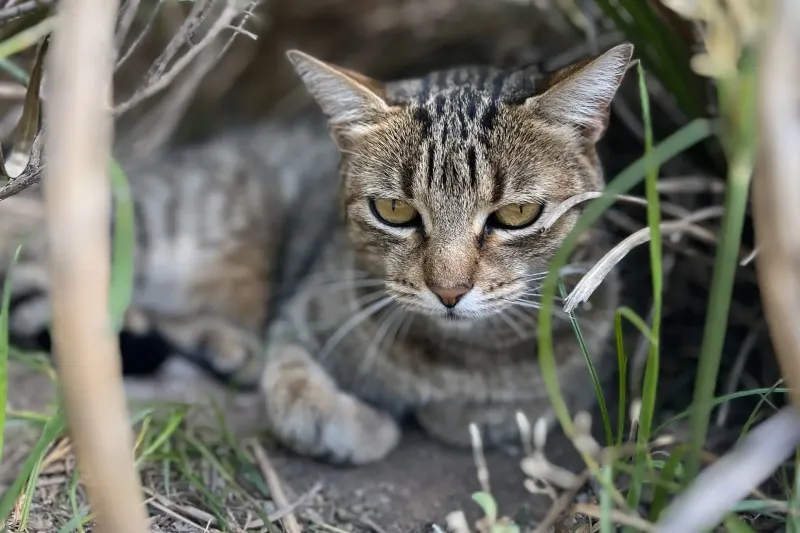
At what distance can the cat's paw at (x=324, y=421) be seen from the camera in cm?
151

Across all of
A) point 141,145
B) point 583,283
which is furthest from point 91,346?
point 141,145

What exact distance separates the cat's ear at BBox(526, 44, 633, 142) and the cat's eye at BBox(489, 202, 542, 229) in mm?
166

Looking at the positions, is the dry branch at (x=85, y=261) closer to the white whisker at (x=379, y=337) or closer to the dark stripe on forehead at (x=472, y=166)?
the dark stripe on forehead at (x=472, y=166)

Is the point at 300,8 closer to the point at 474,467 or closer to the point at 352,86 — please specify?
the point at 352,86

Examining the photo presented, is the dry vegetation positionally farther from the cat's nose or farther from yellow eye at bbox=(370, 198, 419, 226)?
yellow eye at bbox=(370, 198, 419, 226)

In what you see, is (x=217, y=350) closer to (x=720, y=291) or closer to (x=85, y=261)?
(x=85, y=261)

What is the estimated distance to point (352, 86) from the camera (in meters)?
1.33

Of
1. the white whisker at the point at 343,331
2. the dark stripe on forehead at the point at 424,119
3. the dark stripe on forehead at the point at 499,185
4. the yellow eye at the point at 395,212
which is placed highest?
the dark stripe on forehead at the point at 424,119

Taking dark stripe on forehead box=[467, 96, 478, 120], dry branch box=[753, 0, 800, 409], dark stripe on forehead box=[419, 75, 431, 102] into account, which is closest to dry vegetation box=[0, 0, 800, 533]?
dry branch box=[753, 0, 800, 409]

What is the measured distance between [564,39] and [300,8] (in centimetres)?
89

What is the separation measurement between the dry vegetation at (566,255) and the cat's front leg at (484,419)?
1.9 inches

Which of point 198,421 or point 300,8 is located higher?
point 300,8

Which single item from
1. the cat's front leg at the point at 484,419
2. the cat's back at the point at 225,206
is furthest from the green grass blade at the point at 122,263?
the cat's back at the point at 225,206

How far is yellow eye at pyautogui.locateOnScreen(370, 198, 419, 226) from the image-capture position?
1318mm
